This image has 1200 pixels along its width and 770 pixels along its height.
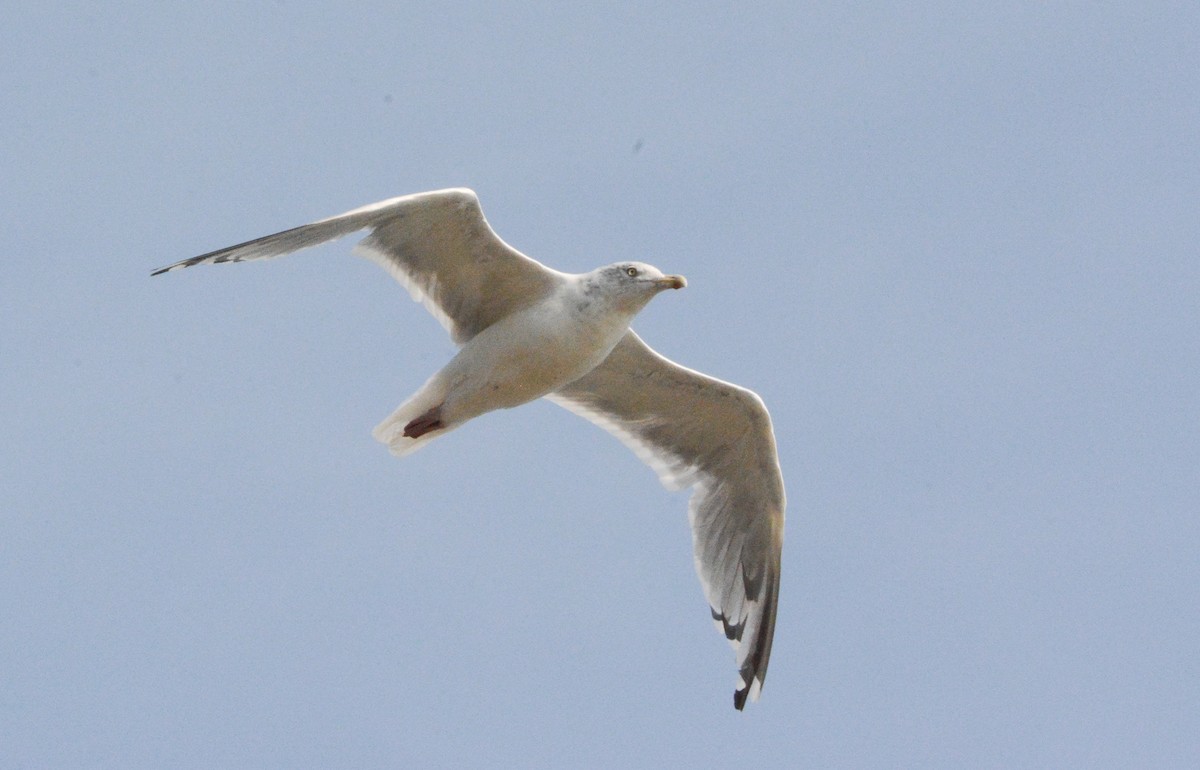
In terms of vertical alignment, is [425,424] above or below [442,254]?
below

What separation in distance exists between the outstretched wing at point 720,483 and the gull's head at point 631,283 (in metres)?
1.36

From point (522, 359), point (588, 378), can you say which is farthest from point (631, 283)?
point (588, 378)

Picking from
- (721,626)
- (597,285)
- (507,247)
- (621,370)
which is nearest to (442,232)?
(507,247)

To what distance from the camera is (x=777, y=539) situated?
10484mm

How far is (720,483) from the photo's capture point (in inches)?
414

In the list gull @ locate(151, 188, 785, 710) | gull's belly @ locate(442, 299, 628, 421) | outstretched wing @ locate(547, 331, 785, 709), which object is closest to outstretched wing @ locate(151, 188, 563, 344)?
gull @ locate(151, 188, 785, 710)

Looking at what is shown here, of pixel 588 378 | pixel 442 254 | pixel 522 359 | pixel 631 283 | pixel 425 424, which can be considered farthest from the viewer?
pixel 588 378

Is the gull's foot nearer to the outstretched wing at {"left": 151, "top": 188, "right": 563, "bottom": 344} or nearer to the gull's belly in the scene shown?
the gull's belly

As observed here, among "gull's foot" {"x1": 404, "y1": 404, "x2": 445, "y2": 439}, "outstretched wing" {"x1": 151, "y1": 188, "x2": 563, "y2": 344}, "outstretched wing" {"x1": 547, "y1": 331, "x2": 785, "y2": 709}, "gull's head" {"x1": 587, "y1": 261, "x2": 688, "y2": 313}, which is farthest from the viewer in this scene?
"outstretched wing" {"x1": 547, "y1": 331, "x2": 785, "y2": 709}

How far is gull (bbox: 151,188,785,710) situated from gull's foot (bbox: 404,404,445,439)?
11 mm

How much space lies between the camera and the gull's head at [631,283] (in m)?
8.86

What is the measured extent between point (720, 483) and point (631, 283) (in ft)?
7.09

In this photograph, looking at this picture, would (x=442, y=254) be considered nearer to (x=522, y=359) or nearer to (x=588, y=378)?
(x=522, y=359)

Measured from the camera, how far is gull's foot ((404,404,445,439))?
9320 millimetres
